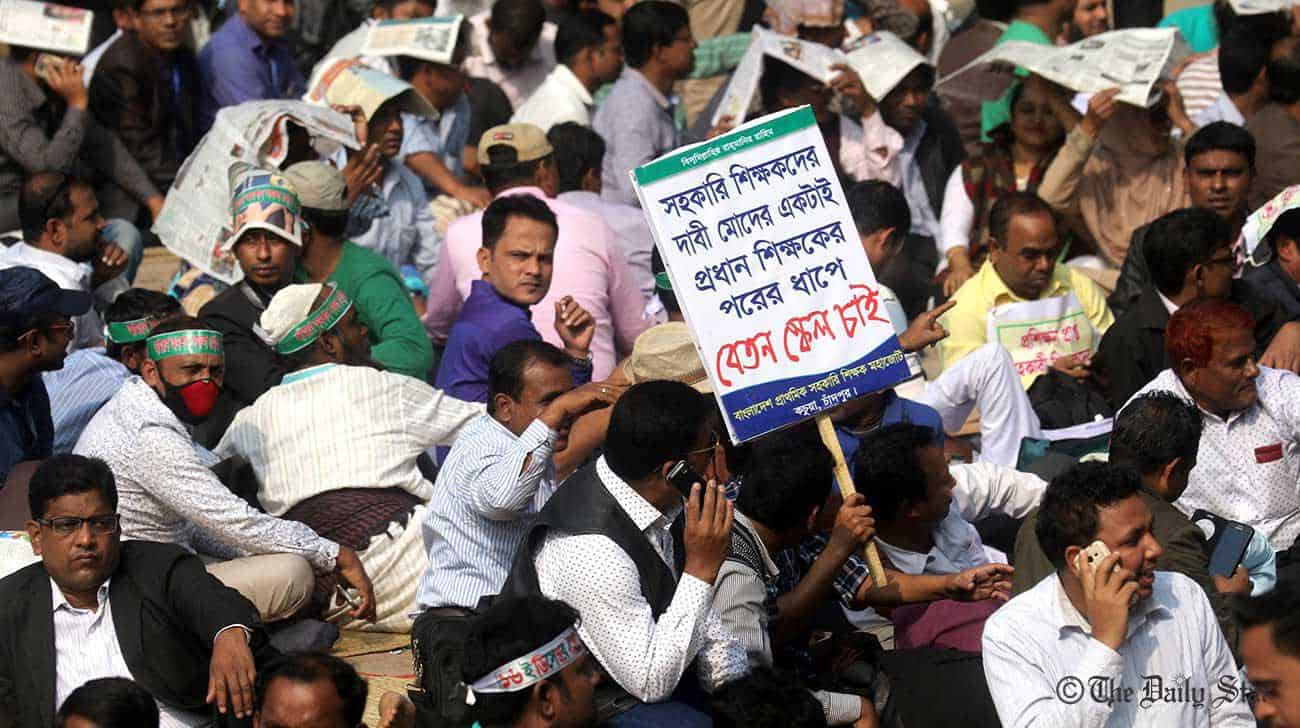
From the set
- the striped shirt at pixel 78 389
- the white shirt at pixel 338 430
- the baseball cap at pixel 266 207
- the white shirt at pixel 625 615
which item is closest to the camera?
the white shirt at pixel 625 615

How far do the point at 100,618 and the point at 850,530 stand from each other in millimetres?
2412

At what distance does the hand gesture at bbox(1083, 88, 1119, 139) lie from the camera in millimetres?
9961

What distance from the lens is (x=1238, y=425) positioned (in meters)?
7.30

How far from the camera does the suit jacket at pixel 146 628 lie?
6.28m

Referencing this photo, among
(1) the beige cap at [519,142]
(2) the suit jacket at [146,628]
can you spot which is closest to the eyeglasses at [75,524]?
(2) the suit jacket at [146,628]

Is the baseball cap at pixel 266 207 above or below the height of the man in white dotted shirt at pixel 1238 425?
above

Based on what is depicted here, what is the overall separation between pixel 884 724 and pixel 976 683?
32 cm

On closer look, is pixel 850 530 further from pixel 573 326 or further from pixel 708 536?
pixel 573 326

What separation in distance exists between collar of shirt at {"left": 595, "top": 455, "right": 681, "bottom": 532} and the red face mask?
7.30 feet

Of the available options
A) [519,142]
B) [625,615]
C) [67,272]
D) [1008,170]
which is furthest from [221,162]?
[625,615]

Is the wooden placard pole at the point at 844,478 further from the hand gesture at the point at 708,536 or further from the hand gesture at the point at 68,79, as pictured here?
the hand gesture at the point at 68,79

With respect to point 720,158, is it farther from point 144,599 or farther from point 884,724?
point 144,599

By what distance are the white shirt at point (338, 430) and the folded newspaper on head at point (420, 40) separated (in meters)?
3.58

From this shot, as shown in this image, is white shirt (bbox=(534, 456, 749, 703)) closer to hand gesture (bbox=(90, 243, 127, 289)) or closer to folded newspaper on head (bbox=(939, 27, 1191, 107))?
hand gesture (bbox=(90, 243, 127, 289))
